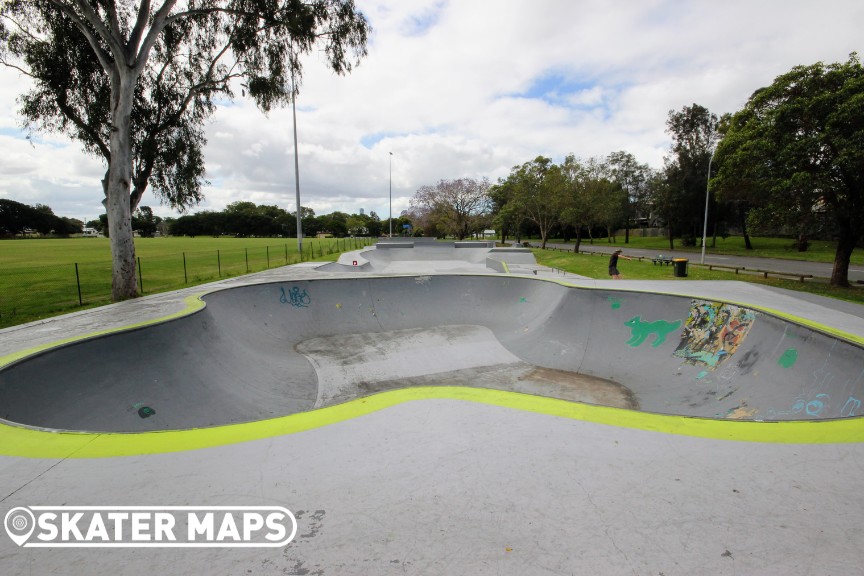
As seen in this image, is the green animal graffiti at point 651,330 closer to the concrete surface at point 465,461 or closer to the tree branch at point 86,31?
the concrete surface at point 465,461

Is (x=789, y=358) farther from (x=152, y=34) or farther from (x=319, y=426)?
(x=152, y=34)

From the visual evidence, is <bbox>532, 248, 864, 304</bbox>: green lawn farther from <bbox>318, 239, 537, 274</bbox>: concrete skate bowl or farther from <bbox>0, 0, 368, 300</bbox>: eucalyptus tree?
<bbox>0, 0, 368, 300</bbox>: eucalyptus tree

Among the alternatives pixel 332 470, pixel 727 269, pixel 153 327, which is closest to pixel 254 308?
pixel 153 327

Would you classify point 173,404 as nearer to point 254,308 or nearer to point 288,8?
point 254,308

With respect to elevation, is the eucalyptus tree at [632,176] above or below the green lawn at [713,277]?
above

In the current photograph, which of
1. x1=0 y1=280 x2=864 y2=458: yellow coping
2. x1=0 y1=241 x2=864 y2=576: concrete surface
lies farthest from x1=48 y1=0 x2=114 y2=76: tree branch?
x1=0 y1=280 x2=864 y2=458: yellow coping

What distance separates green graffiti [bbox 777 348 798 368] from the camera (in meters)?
5.05

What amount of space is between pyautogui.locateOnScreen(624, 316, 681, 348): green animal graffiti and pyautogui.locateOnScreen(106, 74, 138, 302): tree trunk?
12170mm

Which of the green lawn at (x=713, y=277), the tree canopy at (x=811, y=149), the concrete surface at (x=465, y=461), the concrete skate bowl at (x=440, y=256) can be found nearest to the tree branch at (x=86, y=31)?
the concrete surface at (x=465, y=461)

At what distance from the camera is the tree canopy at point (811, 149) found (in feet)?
34.0

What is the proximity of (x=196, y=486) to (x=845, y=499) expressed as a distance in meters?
3.45

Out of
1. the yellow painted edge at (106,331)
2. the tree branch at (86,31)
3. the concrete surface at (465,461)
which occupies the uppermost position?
the tree branch at (86,31)

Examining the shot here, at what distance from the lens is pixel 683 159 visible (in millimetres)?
38031

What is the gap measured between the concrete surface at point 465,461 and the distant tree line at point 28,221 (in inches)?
4565
